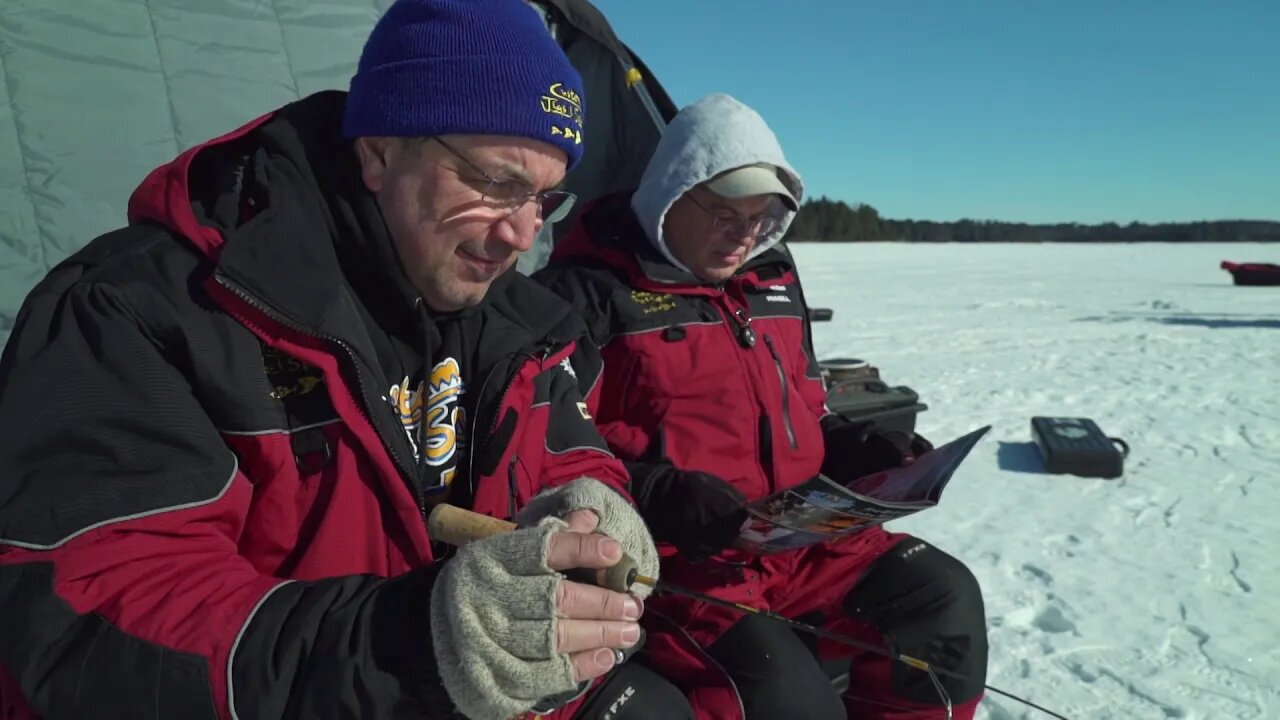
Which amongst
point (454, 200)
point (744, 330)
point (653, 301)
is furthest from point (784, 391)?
point (454, 200)

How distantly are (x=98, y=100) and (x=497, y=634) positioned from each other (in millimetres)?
2538

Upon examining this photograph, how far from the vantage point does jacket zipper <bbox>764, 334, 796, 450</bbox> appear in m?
2.54

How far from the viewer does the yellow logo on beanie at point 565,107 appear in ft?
5.16

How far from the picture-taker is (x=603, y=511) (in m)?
1.45

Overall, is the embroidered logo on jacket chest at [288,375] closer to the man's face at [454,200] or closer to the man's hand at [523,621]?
the man's face at [454,200]

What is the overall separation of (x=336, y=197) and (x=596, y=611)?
0.91m

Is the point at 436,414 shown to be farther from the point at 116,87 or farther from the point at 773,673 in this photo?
the point at 116,87

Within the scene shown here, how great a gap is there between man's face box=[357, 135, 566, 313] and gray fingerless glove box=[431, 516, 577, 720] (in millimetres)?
673

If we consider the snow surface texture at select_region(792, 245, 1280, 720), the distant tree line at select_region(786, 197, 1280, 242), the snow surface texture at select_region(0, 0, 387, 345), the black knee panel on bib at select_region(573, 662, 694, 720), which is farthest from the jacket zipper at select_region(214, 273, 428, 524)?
the distant tree line at select_region(786, 197, 1280, 242)

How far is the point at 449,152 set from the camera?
1.50 metres

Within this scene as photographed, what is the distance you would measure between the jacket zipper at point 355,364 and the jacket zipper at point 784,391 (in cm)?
136

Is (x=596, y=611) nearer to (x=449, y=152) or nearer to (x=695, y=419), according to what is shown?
(x=449, y=152)

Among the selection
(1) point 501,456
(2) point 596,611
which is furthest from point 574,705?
(2) point 596,611

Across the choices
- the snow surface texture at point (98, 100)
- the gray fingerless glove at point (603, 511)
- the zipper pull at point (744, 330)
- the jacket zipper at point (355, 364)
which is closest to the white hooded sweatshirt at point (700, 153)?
the zipper pull at point (744, 330)
